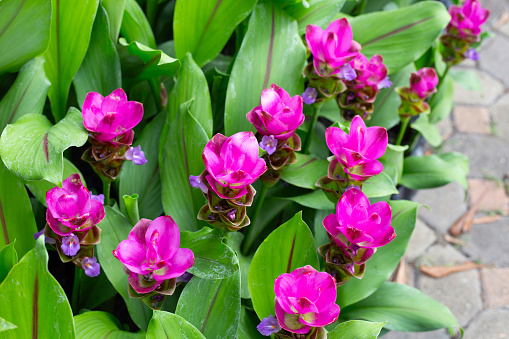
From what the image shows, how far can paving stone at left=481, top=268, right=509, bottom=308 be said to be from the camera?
6.32 ft

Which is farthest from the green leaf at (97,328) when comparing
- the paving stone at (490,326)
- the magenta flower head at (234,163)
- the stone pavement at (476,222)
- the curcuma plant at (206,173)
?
the paving stone at (490,326)

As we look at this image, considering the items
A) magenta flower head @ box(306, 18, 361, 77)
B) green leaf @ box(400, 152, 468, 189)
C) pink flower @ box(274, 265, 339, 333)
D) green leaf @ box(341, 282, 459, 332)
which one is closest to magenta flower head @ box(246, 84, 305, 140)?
magenta flower head @ box(306, 18, 361, 77)

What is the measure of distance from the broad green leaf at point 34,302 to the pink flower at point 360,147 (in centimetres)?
45

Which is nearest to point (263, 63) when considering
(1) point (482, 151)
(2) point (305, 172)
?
(2) point (305, 172)

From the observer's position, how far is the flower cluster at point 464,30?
130cm

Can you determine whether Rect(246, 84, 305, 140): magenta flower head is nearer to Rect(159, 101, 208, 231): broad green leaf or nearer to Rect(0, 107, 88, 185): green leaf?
Rect(159, 101, 208, 231): broad green leaf

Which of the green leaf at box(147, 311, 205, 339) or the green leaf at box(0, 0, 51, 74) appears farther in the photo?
the green leaf at box(0, 0, 51, 74)

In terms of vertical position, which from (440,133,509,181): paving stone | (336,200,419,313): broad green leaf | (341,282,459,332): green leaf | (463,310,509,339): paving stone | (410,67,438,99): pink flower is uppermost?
(410,67,438,99): pink flower

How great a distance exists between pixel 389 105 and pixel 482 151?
1.26 meters

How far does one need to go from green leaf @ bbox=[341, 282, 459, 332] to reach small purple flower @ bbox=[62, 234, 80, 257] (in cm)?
57

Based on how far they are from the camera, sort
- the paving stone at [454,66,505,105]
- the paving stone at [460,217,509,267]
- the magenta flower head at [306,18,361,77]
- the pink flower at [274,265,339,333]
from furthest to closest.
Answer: the paving stone at [454,66,505,105], the paving stone at [460,217,509,267], the magenta flower head at [306,18,361,77], the pink flower at [274,265,339,333]

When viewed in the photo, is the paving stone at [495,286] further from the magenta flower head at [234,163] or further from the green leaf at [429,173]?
the magenta flower head at [234,163]

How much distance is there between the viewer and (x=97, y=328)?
0.86 m

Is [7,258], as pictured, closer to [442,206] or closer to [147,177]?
[147,177]
